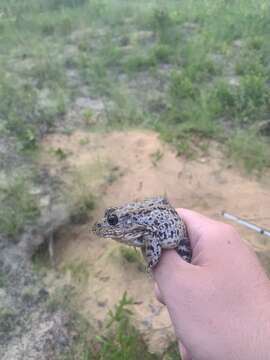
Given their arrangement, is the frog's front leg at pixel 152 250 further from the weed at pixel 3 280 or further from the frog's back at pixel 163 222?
the weed at pixel 3 280

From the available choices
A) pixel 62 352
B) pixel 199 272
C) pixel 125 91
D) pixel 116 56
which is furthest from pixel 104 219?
pixel 116 56

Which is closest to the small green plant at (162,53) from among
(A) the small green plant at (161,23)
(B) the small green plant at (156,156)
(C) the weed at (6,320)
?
(A) the small green plant at (161,23)

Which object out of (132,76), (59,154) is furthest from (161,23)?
(59,154)

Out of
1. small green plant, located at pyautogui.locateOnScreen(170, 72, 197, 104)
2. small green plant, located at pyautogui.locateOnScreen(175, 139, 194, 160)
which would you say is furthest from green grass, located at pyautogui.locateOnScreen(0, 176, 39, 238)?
small green plant, located at pyautogui.locateOnScreen(170, 72, 197, 104)

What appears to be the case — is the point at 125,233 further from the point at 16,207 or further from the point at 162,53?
the point at 162,53

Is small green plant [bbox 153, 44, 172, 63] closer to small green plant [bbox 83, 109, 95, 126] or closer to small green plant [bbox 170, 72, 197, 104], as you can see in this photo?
small green plant [bbox 170, 72, 197, 104]

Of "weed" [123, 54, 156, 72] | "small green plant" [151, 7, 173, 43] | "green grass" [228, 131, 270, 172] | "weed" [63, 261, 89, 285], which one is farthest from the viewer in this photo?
"small green plant" [151, 7, 173, 43]
